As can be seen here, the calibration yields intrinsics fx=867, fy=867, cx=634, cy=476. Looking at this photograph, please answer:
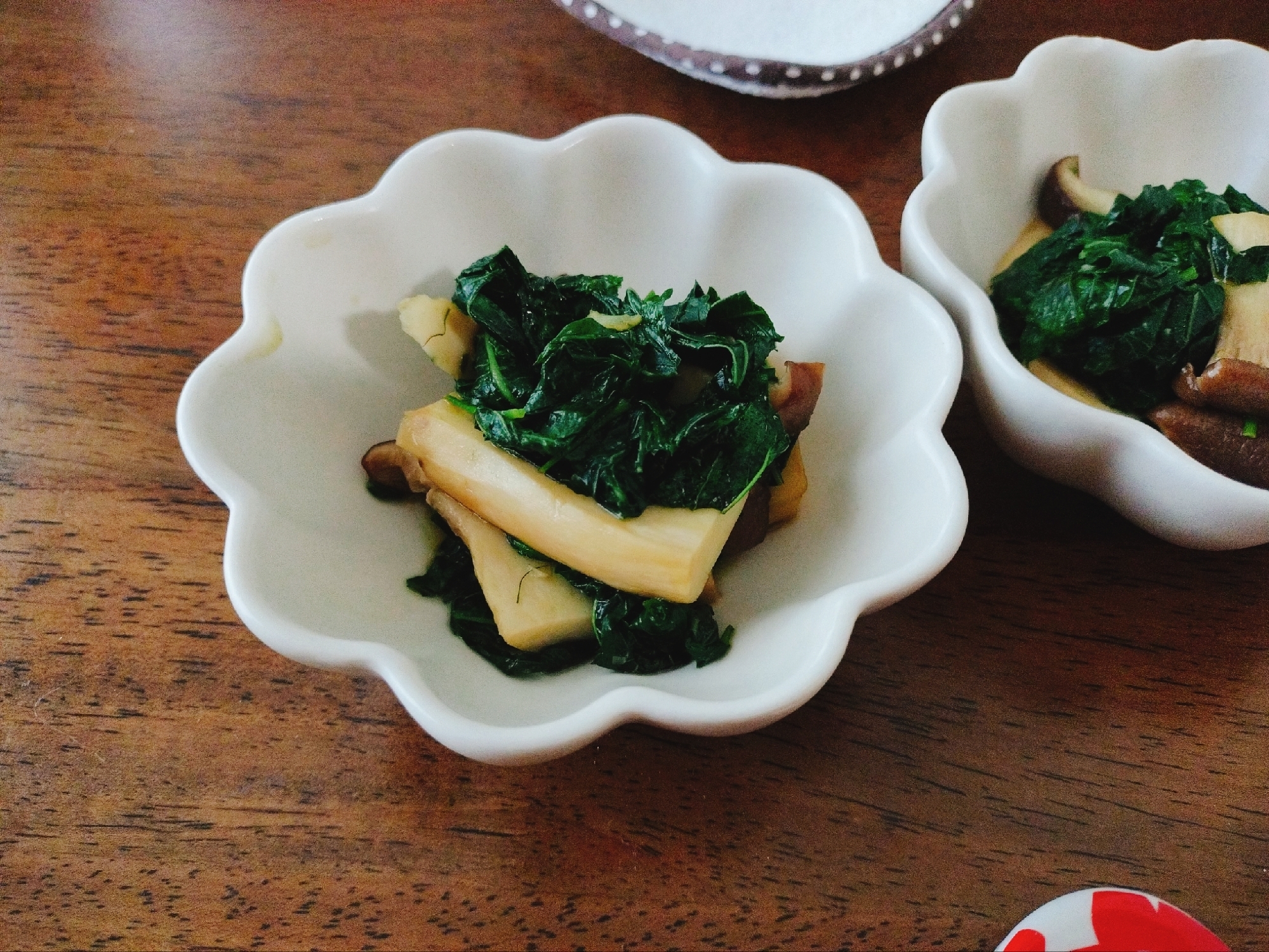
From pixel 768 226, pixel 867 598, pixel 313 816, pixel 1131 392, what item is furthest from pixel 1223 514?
pixel 313 816

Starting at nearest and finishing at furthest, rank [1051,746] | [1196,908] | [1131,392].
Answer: [1196,908]
[1051,746]
[1131,392]

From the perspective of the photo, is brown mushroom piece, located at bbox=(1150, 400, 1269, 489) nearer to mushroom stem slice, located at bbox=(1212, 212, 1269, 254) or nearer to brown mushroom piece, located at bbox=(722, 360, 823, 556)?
mushroom stem slice, located at bbox=(1212, 212, 1269, 254)

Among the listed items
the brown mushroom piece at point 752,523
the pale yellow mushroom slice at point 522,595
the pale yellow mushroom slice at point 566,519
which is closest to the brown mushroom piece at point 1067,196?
the brown mushroom piece at point 752,523

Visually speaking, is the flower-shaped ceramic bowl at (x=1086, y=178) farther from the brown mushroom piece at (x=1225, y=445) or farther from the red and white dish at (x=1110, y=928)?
the red and white dish at (x=1110, y=928)

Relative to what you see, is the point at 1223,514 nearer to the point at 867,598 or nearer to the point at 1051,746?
the point at 1051,746

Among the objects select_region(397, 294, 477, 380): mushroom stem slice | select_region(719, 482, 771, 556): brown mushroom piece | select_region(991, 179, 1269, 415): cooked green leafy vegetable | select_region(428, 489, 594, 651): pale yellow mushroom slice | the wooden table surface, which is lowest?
the wooden table surface

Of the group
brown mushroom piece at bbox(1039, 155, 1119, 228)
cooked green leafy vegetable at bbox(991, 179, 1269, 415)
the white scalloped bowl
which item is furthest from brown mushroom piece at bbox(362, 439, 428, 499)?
brown mushroom piece at bbox(1039, 155, 1119, 228)
